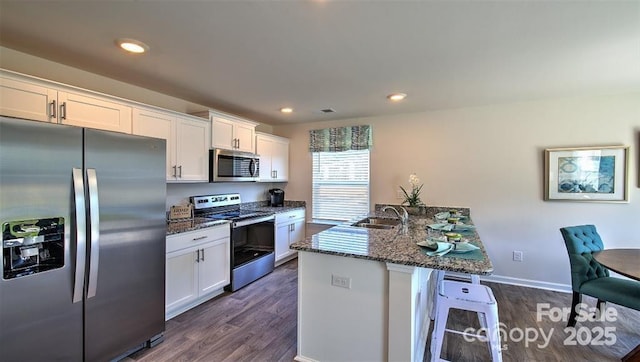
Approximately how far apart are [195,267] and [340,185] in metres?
2.44

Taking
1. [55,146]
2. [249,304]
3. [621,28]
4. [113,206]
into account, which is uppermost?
[621,28]

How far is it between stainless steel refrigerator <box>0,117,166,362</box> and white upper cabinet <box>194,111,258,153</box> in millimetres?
1203

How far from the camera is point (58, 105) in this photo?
2092mm

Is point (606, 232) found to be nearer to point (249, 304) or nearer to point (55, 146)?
point (249, 304)

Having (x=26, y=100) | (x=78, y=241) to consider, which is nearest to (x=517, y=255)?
(x=78, y=241)

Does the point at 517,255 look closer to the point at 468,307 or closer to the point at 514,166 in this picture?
the point at 514,166

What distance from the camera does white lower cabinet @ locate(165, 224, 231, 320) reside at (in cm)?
262

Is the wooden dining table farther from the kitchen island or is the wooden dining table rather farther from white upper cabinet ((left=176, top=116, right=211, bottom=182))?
white upper cabinet ((left=176, top=116, right=211, bottom=182))

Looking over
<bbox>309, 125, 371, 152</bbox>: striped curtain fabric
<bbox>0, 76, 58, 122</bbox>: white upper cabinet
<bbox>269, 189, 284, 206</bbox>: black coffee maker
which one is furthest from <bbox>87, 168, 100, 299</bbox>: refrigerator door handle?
<bbox>309, 125, 371, 152</bbox>: striped curtain fabric

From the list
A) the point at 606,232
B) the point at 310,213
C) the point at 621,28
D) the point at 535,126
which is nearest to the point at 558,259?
the point at 606,232

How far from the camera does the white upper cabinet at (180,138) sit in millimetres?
2686

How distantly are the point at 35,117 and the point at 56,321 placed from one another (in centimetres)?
137

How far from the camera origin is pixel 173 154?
115 inches

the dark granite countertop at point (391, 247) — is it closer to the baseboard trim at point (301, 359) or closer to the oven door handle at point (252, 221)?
the baseboard trim at point (301, 359)
